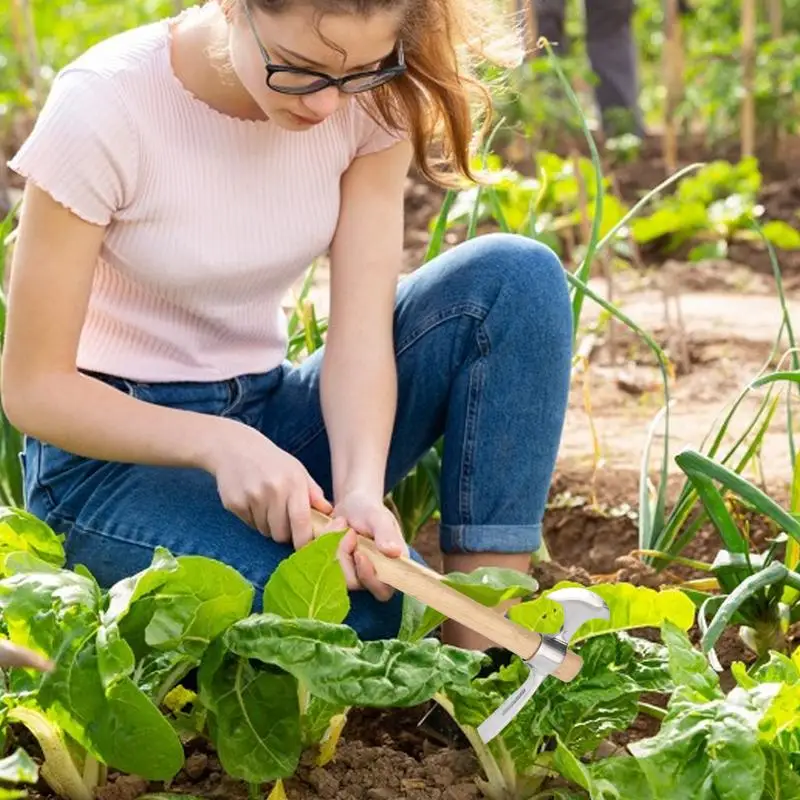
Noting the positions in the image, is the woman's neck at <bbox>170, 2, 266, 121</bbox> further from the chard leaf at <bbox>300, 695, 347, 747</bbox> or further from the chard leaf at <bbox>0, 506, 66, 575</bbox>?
the chard leaf at <bbox>300, 695, 347, 747</bbox>

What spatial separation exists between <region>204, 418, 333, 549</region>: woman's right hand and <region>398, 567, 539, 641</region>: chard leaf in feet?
0.48

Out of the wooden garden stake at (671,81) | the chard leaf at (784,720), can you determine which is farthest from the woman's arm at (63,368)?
the wooden garden stake at (671,81)

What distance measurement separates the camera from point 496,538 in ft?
6.49

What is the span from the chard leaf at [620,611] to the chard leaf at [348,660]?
0.09 meters

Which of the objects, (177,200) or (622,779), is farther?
(177,200)

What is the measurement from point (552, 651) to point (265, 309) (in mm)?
724

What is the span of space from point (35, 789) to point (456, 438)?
0.68m

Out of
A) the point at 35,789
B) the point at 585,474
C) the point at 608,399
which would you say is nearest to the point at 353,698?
the point at 35,789

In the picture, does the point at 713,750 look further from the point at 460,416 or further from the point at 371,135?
the point at 371,135

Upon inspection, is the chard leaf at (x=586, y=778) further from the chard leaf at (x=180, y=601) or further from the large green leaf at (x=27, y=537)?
the large green leaf at (x=27, y=537)

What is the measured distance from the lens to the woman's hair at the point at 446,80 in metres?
1.91

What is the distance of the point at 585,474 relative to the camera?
2.78 meters

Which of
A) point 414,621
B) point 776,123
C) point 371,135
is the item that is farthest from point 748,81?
point 414,621

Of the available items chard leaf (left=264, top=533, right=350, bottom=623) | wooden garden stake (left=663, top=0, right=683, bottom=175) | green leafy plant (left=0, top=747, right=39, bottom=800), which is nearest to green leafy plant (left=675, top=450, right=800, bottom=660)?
chard leaf (left=264, top=533, right=350, bottom=623)
